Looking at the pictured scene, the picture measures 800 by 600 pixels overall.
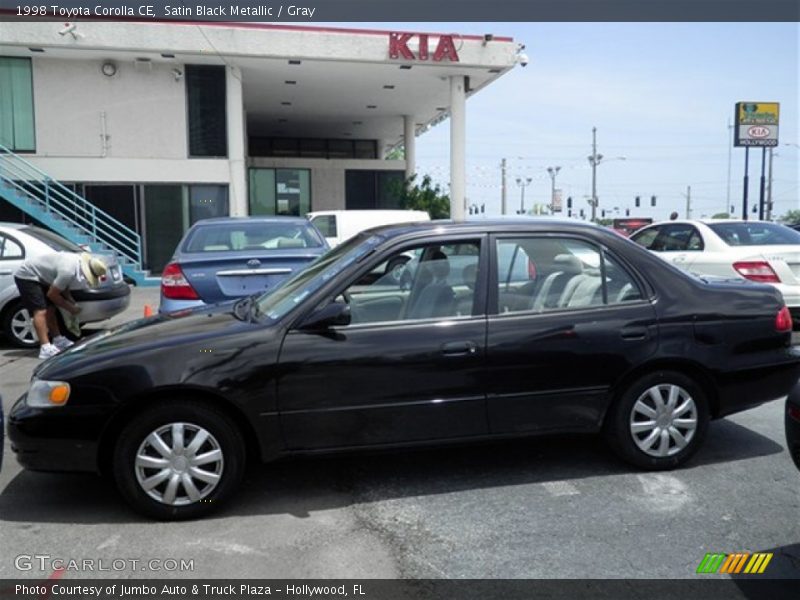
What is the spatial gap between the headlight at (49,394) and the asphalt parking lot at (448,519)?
2.09ft

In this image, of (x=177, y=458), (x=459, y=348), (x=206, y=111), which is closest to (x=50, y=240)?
(x=177, y=458)

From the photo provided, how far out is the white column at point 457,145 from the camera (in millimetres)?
21000

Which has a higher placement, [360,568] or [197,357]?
[197,357]

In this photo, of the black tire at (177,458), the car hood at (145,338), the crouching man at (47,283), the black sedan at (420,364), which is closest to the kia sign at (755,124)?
the black sedan at (420,364)

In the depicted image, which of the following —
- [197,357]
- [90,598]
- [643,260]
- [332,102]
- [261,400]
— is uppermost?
[332,102]

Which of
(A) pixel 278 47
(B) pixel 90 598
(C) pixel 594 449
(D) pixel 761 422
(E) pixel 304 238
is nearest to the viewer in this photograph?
(B) pixel 90 598

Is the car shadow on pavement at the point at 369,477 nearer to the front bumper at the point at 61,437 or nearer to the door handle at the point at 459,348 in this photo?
the front bumper at the point at 61,437

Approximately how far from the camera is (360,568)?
3244mm

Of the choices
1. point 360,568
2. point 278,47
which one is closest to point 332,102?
point 278,47

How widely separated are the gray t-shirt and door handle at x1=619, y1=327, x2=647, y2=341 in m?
6.10

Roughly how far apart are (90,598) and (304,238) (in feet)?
17.4

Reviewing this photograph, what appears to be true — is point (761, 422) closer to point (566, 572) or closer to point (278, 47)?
point (566, 572)

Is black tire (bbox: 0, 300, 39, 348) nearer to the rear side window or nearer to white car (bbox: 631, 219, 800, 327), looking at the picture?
white car (bbox: 631, 219, 800, 327)

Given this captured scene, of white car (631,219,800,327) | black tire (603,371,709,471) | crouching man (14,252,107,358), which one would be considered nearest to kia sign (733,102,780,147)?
white car (631,219,800,327)
